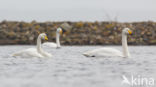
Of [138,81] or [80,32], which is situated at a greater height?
[80,32]

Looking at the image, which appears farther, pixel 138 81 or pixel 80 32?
pixel 80 32

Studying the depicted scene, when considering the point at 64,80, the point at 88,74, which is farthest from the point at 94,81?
the point at 88,74

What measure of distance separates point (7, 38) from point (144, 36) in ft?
43.1

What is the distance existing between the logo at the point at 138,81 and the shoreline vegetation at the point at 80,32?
76.4 feet

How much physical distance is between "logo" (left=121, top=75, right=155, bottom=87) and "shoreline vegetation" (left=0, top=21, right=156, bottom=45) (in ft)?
76.4

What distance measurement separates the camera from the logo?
22.4 ft

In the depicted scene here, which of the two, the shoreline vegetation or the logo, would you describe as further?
the shoreline vegetation

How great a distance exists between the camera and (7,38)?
111ft

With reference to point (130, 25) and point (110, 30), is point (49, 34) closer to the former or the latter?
point (110, 30)

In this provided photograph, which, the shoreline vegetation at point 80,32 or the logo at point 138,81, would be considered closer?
the logo at point 138,81

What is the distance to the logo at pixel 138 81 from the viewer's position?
22.4ft

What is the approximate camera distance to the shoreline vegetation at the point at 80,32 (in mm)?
31938

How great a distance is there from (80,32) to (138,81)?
28.4 meters

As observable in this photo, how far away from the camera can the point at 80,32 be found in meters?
35.5
